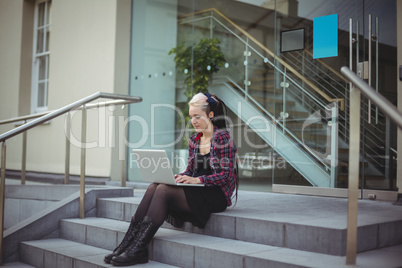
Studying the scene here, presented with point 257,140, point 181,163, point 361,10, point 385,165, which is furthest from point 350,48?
point 181,163

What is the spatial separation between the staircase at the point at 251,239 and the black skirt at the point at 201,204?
6 cm

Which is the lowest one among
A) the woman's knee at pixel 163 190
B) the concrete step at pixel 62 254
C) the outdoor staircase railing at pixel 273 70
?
the concrete step at pixel 62 254

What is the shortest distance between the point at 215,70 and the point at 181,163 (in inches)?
51.4

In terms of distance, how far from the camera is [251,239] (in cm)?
280

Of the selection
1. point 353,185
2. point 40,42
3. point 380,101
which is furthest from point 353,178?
point 40,42

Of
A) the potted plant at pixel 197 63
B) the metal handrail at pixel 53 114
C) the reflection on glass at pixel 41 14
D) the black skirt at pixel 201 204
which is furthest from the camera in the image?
the reflection on glass at pixel 41 14

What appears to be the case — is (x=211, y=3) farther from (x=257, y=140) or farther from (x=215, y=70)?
(x=257, y=140)

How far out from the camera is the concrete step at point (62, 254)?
9.54ft

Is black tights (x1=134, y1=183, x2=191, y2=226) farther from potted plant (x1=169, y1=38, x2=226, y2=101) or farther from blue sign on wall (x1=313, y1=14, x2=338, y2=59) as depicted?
potted plant (x1=169, y1=38, x2=226, y2=101)

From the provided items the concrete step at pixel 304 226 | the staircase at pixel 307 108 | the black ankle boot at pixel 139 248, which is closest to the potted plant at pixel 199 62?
the staircase at pixel 307 108

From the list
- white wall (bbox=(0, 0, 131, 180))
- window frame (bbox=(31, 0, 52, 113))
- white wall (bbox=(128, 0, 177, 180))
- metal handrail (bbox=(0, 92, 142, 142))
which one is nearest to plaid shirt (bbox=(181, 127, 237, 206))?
metal handrail (bbox=(0, 92, 142, 142))

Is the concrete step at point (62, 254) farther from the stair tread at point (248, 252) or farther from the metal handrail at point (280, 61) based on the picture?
the metal handrail at point (280, 61)

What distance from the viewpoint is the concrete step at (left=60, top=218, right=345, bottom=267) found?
2.32 metres

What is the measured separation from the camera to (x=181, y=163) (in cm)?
595
